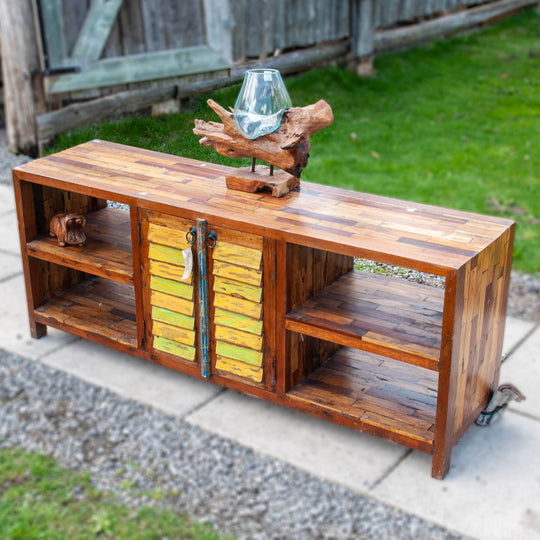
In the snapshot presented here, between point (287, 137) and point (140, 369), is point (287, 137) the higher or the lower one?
the higher one

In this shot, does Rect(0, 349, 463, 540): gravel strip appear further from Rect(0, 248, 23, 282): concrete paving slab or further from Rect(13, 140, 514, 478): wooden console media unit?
Rect(0, 248, 23, 282): concrete paving slab

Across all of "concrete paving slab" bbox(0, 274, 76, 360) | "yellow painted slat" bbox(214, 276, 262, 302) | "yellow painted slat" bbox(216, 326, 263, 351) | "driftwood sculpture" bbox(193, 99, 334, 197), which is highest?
"driftwood sculpture" bbox(193, 99, 334, 197)

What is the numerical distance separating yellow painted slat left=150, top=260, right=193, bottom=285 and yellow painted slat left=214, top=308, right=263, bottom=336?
0.20 m

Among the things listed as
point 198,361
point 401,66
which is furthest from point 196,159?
point 401,66

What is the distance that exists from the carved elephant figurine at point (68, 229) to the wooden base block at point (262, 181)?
3.06 ft

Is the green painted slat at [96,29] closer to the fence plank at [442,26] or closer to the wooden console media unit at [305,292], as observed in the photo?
the wooden console media unit at [305,292]

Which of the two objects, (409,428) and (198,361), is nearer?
(409,428)

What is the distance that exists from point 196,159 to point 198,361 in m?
1.09

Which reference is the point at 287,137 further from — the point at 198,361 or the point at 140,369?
the point at 140,369

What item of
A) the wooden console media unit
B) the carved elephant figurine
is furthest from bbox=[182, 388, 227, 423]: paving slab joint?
→ the carved elephant figurine

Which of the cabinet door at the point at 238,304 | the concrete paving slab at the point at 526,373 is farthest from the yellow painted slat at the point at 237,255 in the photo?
the concrete paving slab at the point at 526,373

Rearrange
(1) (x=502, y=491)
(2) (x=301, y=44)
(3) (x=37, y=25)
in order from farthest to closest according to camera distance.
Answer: (2) (x=301, y=44)
(3) (x=37, y=25)
(1) (x=502, y=491)

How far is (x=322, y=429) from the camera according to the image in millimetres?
3643

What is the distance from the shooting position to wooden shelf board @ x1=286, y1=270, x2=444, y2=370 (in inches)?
126
